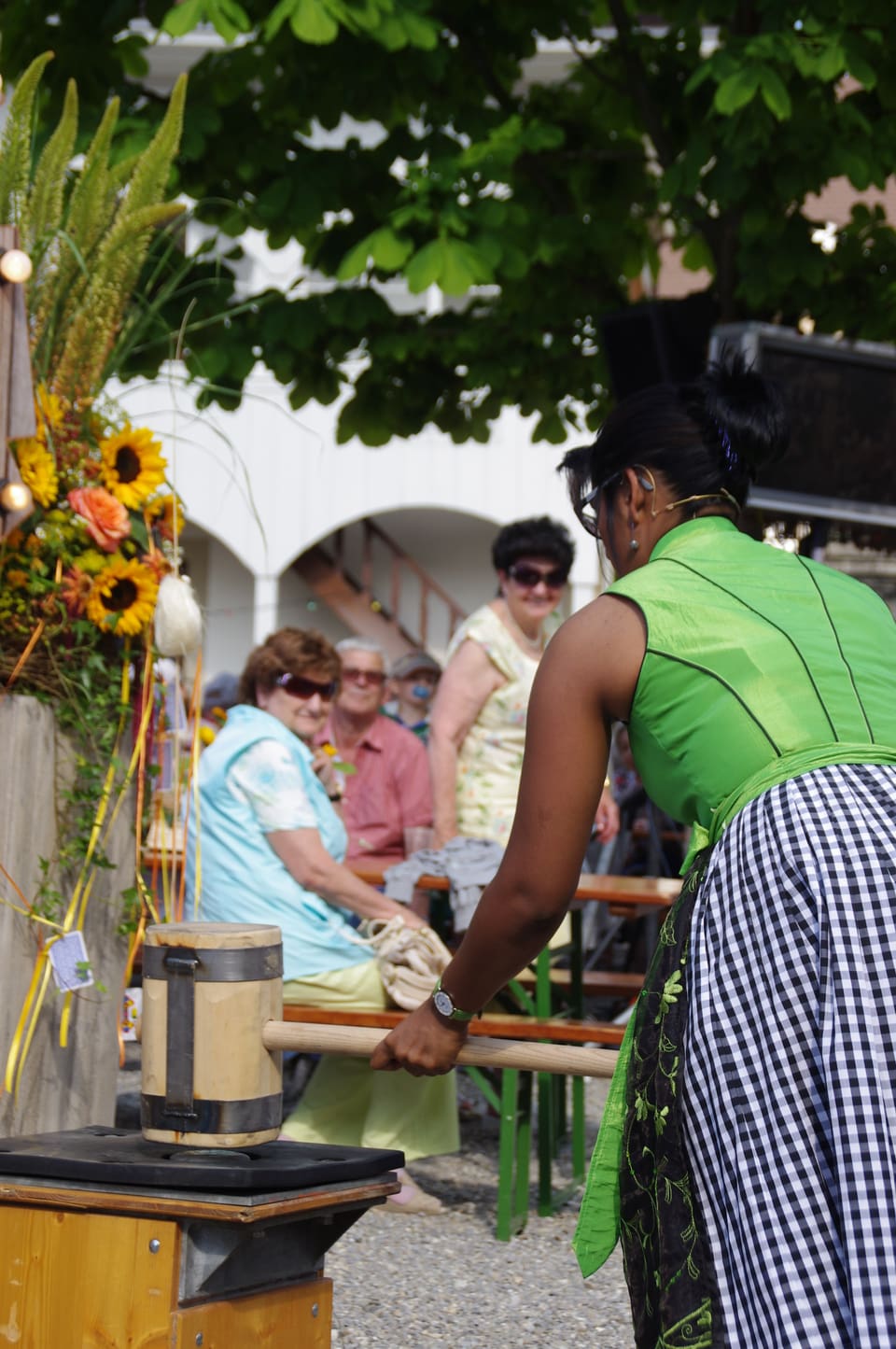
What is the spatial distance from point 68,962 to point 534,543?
291 cm

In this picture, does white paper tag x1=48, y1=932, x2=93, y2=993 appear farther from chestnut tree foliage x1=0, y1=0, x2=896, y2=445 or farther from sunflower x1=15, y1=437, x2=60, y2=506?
chestnut tree foliage x1=0, y1=0, x2=896, y2=445

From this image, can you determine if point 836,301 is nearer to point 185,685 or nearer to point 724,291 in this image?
point 724,291

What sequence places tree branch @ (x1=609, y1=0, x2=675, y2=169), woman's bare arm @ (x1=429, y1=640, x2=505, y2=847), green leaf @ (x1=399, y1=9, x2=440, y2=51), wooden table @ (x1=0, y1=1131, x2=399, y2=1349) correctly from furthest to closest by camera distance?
tree branch @ (x1=609, y1=0, x2=675, y2=169), woman's bare arm @ (x1=429, y1=640, x2=505, y2=847), green leaf @ (x1=399, y1=9, x2=440, y2=51), wooden table @ (x1=0, y1=1131, x2=399, y2=1349)

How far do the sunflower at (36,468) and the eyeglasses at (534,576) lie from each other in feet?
8.83

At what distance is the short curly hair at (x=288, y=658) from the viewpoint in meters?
5.04

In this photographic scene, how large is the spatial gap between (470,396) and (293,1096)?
332 centimetres

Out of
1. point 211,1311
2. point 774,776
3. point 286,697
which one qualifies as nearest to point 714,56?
point 286,697

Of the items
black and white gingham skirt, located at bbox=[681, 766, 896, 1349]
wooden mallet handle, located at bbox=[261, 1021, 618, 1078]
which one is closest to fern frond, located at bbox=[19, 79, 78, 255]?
wooden mallet handle, located at bbox=[261, 1021, 618, 1078]

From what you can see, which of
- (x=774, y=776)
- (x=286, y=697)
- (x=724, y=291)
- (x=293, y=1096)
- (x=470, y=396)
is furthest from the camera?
(x=470, y=396)

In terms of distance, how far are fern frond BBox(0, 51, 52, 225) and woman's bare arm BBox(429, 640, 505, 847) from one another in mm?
2714

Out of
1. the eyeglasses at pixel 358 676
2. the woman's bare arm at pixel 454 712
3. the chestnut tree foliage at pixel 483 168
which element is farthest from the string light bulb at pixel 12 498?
the eyeglasses at pixel 358 676

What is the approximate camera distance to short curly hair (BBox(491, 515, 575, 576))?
19.0 feet

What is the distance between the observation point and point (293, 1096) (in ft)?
19.6

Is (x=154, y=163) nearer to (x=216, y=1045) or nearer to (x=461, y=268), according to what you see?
(x=216, y=1045)
